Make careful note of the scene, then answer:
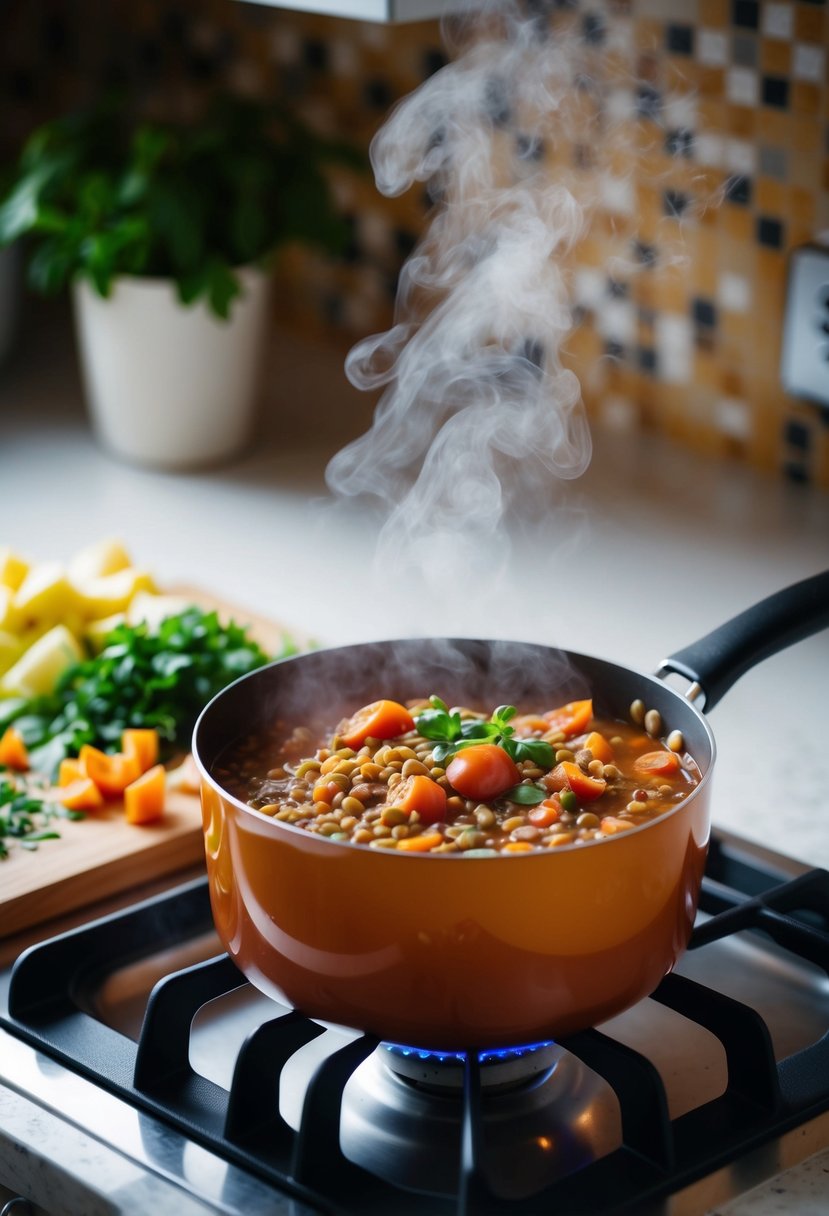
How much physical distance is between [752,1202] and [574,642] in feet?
2.43

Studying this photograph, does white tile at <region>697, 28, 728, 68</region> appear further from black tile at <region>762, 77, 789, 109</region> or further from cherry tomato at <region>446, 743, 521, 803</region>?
cherry tomato at <region>446, 743, 521, 803</region>

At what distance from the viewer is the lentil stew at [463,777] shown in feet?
2.98

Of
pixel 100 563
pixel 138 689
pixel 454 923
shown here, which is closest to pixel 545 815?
pixel 454 923

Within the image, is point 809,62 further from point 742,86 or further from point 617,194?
point 617,194

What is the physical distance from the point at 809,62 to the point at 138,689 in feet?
3.13

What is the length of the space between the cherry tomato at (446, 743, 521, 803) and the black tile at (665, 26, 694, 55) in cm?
107

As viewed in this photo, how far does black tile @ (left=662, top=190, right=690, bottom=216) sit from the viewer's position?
1.79 m

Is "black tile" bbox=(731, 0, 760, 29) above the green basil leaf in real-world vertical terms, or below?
above

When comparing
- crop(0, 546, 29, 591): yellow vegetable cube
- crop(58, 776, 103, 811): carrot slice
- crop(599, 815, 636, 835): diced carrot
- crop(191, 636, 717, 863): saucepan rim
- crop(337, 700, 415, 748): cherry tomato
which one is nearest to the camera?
crop(191, 636, 717, 863): saucepan rim

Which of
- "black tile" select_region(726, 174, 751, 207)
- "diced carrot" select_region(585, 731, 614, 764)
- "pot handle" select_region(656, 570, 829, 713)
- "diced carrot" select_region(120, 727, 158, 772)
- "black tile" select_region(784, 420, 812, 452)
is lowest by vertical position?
"diced carrot" select_region(120, 727, 158, 772)

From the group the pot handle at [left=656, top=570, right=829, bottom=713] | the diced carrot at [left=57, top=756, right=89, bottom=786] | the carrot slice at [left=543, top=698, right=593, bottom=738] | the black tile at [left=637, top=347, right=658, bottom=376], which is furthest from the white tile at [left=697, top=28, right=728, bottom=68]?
the diced carrot at [left=57, top=756, right=89, bottom=786]

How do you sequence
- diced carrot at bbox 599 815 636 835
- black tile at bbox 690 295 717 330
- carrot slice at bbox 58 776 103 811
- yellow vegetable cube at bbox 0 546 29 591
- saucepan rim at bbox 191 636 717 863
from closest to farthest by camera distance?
saucepan rim at bbox 191 636 717 863 < diced carrot at bbox 599 815 636 835 < carrot slice at bbox 58 776 103 811 < yellow vegetable cube at bbox 0 546 29 591 < black tile at bbox 690 295 717 330

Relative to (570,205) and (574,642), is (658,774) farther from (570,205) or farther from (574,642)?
(570,205)

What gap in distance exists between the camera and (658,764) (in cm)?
100
